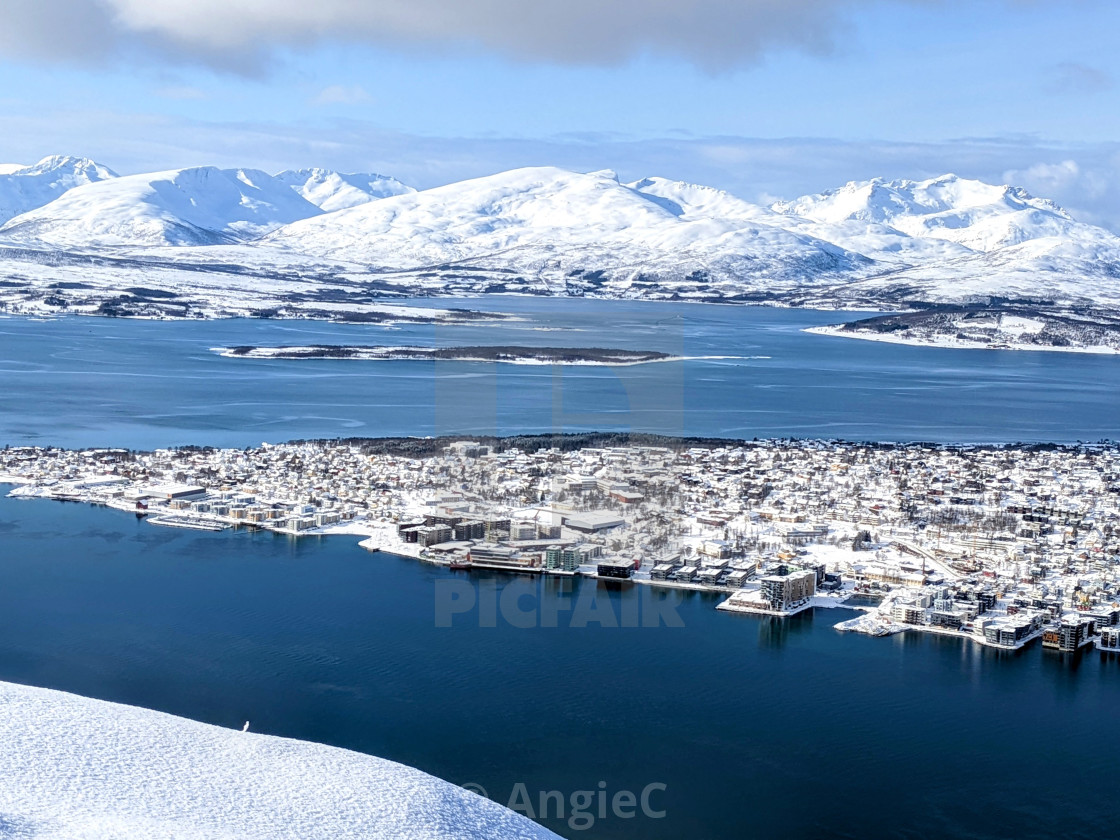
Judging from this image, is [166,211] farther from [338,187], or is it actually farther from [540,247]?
[338,187]

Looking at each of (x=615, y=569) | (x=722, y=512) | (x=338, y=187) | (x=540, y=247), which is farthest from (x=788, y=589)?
(x=338, y=187)

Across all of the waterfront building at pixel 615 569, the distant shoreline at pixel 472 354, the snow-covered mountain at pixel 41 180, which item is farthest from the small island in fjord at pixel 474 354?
the snow-covered mountain at pixel 41 180

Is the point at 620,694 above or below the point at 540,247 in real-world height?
below

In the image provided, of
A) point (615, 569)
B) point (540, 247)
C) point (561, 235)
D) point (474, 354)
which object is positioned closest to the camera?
point (615, 569)

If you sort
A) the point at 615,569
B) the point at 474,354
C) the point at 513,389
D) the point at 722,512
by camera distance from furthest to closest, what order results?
the point at 474,354, the point at 513,389, the point at 722,512, the point at 615,569

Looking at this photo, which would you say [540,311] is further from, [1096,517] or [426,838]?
[426,838]

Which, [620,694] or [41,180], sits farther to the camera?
[41,180]

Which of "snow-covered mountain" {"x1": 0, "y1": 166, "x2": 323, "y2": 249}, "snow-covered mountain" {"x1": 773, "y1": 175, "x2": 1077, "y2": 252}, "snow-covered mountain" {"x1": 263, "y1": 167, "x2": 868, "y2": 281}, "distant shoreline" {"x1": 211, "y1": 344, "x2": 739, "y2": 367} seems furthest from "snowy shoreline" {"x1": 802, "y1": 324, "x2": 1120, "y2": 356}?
"snow-covered mountain" {"x1": 773, "y1": 175, "x2": 1077, "y2": 252}
